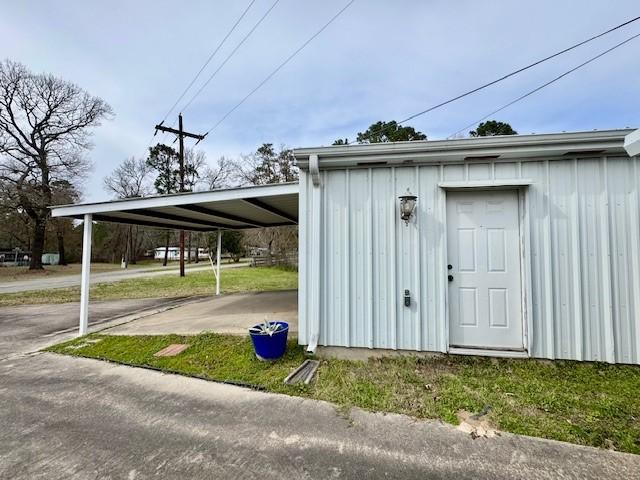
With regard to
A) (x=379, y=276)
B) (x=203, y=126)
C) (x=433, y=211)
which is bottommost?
(x=379, y=276)

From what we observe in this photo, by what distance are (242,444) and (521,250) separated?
3.51 metres

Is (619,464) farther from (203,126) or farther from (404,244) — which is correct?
(203,126)

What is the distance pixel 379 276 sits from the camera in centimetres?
366

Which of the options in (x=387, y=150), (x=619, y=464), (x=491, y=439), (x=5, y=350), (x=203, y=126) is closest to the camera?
(x=619, y=464)

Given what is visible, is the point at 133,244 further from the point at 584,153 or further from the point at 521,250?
the point at 584,153

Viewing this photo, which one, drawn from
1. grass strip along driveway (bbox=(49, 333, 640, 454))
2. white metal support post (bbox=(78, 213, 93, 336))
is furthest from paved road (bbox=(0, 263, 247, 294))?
grass strip along driveway (bbox=(49, 333, 640, 454))

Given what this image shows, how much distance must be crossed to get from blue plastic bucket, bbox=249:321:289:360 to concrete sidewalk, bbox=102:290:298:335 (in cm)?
126

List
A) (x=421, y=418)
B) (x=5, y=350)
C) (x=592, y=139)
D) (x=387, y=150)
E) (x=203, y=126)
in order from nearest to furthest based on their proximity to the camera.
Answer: (x=421, y=418) → (x=592, y=139) → (x=387, y=150) → (x=5, y=350) → (x=203, y=126)

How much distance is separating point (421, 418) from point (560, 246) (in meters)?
2.53

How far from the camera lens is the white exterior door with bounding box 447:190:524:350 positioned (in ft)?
11.5

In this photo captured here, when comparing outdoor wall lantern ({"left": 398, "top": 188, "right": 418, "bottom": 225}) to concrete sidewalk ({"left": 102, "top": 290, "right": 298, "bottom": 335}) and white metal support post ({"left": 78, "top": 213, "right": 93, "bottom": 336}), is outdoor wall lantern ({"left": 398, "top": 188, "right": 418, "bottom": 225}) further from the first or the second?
white metal support post ({"left": 78, "top": 213, "right": 93, "bottom": 336})

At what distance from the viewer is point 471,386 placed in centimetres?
292

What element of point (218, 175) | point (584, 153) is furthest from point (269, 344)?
point (218, 175)

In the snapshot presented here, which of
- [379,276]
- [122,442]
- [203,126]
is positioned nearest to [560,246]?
[379,276]
